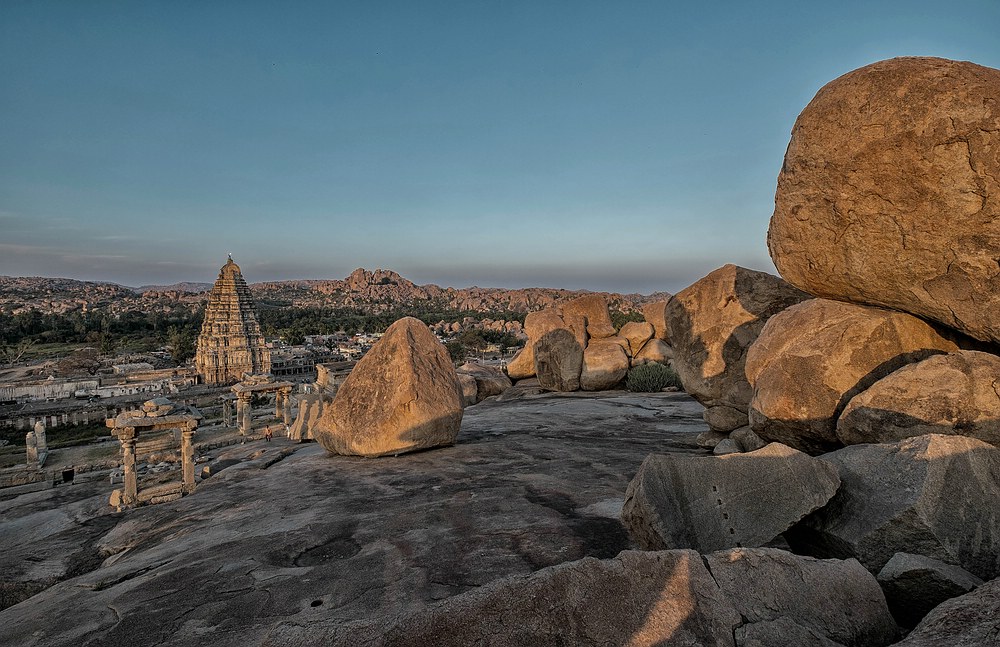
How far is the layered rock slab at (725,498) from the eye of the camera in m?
3.61

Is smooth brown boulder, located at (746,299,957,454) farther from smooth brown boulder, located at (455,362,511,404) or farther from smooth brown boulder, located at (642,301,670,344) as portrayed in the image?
smooth brown boulder, located at (642,301,670,344)

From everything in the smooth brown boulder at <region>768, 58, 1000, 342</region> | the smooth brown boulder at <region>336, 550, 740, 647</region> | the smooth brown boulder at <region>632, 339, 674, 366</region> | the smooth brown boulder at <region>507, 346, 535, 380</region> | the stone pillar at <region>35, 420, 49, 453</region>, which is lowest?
the stone pillar at <region>35, 420, 49, 453</region>

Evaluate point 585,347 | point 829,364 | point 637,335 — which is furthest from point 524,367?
point 829,364

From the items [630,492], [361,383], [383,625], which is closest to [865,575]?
[630,492]

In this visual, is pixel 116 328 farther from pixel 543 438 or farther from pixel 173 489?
pixel 543 438

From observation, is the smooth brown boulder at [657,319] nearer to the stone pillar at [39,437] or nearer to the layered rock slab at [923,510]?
the layered rock slab at [923,510]

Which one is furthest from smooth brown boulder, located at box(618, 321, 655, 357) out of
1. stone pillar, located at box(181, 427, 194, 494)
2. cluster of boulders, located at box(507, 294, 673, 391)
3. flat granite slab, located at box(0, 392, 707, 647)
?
stone pillar, located at box(181, 427, 194, 494)

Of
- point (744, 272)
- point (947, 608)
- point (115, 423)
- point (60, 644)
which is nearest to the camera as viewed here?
point (947, 608)

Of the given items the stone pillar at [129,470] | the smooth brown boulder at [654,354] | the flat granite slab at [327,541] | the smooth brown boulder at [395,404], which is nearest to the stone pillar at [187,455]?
the stone pillar at [129,470]

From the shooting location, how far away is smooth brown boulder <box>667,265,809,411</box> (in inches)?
309

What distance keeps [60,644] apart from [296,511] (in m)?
2.42

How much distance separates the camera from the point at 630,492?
13.7 feet

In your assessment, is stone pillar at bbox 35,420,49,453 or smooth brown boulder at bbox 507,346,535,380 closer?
smooth brown boulder at bbox 507,346,535,380

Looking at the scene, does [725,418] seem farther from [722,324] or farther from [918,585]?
[918,585]
